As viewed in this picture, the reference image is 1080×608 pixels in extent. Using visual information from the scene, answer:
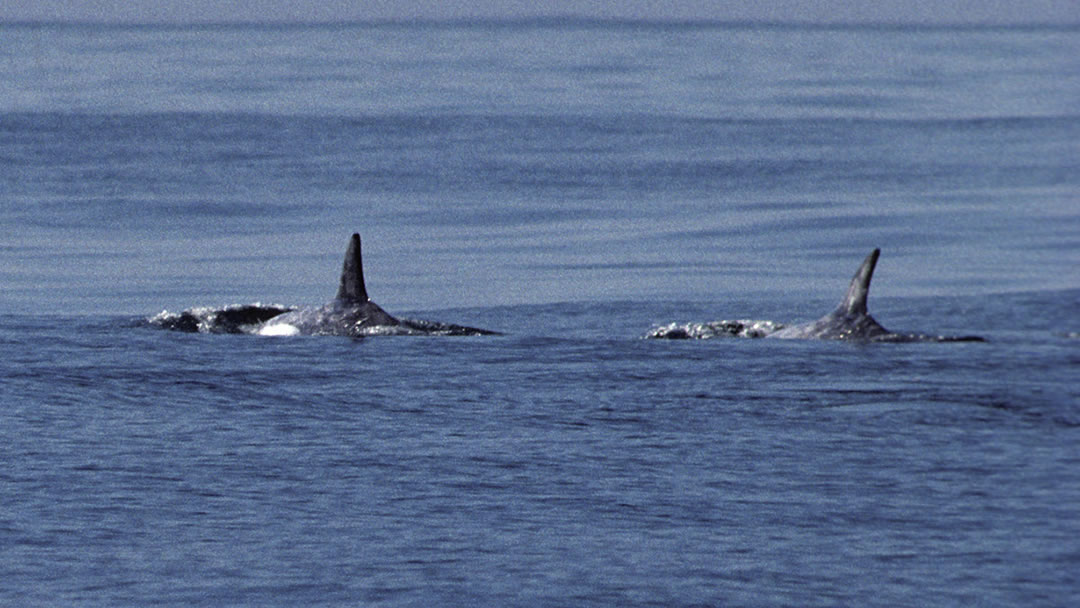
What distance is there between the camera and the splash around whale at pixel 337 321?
1027 inches

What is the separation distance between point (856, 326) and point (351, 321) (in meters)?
6.82

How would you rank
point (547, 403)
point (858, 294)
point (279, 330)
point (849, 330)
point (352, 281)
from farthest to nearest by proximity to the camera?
point (352, 281) < point (279, 330) < point (858, 294) < point (849, 330) < point (547, 403)

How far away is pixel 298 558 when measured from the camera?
14523mm

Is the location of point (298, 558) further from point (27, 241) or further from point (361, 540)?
point (27, 241)

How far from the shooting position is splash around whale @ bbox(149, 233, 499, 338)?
85.6ft

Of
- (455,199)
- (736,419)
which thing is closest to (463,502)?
(736,419)

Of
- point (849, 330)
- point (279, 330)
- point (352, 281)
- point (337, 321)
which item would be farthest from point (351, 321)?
point (849, 330)

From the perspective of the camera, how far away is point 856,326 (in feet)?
79.8

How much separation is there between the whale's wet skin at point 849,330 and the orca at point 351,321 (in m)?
2.85

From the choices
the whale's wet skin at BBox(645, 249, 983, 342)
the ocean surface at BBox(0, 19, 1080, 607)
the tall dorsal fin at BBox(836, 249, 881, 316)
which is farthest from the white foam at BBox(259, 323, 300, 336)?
the tall dorsal fin at BBox(836, 249, 881, 316)

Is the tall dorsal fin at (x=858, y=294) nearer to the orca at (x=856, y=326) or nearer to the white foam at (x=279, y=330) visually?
the orca at (x=856, y=326)

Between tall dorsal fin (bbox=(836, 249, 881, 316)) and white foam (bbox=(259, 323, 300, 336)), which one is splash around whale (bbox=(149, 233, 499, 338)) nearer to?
white foam (bbox=(259, 323, 300, 336))

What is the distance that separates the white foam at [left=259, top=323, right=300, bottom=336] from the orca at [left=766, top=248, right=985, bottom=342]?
640 centimetres

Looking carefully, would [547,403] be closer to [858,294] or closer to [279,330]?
[858,294]
